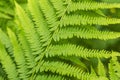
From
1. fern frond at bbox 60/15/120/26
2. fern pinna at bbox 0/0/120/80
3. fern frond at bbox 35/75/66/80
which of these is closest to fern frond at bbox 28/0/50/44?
fern pinna at bbox 0/0/120/80

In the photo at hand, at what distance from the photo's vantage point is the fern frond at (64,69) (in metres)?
1.61

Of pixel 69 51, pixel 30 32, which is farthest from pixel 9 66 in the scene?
pixel 69 51

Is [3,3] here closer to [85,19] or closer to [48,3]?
[48,3]

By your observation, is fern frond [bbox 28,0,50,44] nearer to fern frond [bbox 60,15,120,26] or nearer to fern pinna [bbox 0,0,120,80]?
fern pinna [bbox 0,0,120,80]

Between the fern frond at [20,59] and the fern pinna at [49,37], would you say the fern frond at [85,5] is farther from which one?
the fern frond at [20,59]

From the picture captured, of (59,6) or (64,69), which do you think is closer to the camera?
(64,69)

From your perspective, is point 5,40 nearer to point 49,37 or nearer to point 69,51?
point 49,37

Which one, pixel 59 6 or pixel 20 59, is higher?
pixel 59 6

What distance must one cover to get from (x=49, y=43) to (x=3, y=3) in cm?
70

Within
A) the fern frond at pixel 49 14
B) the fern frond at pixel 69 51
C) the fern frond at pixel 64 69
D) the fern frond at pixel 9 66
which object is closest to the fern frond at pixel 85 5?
the fern frond at pixel 49 14

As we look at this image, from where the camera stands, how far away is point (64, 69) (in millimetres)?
1642

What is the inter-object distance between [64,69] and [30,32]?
0.29 metres

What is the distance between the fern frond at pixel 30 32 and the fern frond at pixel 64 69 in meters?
0.09

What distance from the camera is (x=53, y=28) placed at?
1732 mm
